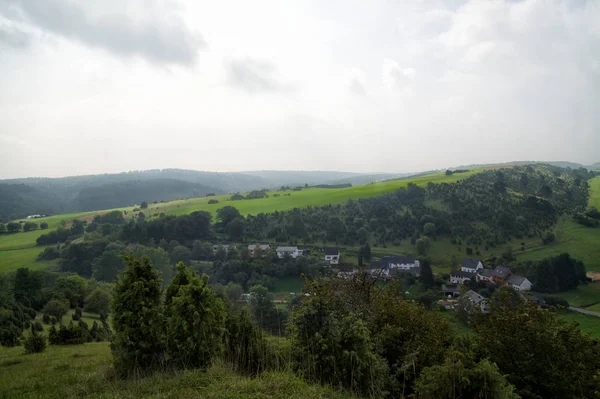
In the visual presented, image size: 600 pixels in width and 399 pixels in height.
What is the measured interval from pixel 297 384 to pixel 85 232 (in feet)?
262

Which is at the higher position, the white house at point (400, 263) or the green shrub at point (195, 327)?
the green shrub at point (195, 327)

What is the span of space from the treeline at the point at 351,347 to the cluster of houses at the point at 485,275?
31765mm

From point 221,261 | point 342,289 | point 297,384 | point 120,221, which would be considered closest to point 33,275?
point 221,261

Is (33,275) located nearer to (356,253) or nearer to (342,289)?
(342,289)

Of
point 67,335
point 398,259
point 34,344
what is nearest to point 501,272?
point 398,259

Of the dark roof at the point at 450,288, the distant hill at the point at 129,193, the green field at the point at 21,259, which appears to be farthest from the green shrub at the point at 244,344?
the distant hill at the point at 129,193

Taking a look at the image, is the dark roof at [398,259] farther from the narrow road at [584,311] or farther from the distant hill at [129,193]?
the distant hill at [129,193]

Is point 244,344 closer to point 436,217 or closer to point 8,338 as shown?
point 8,338

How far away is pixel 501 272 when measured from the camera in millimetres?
40031

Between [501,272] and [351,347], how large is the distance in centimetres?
4060

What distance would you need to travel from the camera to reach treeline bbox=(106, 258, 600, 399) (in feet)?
25.0

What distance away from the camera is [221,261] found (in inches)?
1955

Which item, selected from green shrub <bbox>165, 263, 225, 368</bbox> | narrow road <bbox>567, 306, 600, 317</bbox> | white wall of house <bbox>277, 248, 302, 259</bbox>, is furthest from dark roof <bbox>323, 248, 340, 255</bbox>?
green shrub <bbox>165, 263, 225, 368</bbox>

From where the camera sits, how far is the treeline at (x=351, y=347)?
762 centimetres
